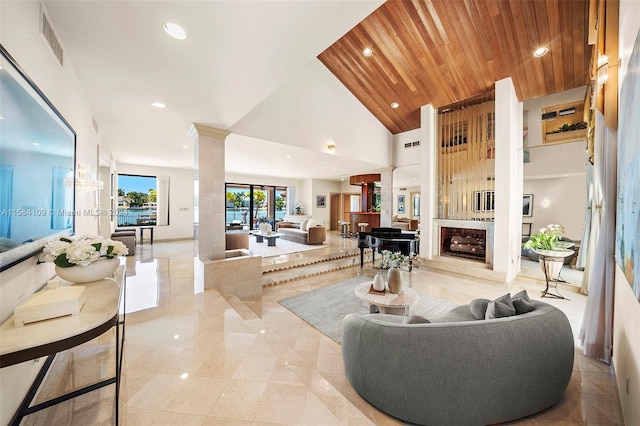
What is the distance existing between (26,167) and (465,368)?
287cm

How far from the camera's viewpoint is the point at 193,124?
380cm

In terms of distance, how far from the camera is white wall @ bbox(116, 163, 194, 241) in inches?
334

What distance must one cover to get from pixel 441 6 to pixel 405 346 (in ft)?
16.2

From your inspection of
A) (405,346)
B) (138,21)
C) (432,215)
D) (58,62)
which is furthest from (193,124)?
(432,215)

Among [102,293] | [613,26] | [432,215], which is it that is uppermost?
[613,26]

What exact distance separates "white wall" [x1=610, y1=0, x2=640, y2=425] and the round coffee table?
156 centimetres

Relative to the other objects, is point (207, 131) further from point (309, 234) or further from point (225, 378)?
point (309, 234)

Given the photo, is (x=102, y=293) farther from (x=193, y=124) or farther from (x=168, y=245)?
(x=168, y=245)

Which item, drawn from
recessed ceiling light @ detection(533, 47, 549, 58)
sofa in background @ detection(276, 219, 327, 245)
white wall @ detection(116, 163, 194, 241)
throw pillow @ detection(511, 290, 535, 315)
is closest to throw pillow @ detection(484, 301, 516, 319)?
throw pillow @ detection(511, 290, 535, 315)

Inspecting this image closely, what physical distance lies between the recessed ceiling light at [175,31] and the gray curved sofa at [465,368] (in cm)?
265

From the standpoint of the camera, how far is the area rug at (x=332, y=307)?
3.09 m

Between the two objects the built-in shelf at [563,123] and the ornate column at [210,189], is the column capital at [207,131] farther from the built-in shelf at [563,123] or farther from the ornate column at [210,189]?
the built-in shelf at [563,123]

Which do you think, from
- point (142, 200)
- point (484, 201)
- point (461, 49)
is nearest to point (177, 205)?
point (142, 200)

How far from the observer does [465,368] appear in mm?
1562
